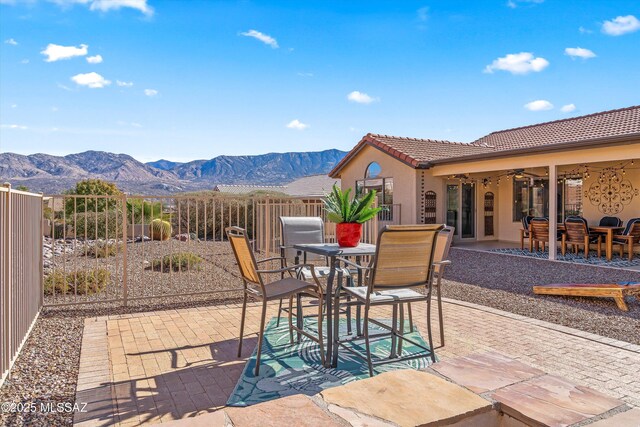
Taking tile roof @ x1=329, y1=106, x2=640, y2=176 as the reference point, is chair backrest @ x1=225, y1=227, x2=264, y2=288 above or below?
below

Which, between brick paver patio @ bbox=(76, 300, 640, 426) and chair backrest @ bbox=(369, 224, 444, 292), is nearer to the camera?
brick paver patio @ bbox=(76, 300, 640, 426)

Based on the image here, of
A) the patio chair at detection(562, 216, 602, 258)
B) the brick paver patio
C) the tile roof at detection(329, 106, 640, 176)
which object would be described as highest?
the tile roof at detection(329, 106, 640, 176)

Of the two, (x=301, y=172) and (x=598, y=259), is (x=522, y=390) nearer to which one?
(x=598, y=259)

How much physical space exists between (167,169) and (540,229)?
97349 millimetres

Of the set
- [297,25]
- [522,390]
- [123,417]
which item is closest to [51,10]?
[297,25]

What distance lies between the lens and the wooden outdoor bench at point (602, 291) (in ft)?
18.9

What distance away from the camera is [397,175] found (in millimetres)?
14812

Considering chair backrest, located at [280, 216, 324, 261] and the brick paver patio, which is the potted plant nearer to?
chair backrest, located at [280, 216, 324, 261]

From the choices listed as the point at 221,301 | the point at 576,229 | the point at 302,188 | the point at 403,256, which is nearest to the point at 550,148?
the point at 576,229

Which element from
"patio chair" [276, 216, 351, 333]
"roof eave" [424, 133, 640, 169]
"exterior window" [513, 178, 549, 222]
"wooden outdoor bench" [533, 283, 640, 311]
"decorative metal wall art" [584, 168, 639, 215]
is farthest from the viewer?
"exterior window" [513, 178, 549, 222]

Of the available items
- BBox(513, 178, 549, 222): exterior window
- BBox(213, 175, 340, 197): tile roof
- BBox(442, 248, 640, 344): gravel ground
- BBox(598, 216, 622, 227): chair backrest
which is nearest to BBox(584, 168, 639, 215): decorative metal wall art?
BBox(598, 216, 622, 227): chair backrest

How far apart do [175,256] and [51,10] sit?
31.7 ft

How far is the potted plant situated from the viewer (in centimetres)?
425

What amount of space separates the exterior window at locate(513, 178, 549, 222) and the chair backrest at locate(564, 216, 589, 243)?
3188 millimetres
